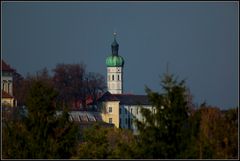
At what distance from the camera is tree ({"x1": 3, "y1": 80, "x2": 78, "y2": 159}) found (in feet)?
130

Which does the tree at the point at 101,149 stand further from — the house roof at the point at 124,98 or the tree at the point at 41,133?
the house roof at the point at 124,98

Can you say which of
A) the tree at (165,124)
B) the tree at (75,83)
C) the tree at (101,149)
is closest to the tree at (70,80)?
the tree at (75,83)

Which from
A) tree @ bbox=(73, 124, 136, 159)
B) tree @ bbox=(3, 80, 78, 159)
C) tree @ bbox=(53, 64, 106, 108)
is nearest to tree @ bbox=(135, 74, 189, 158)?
tree @ bbox=(73, 124, 136, 159)

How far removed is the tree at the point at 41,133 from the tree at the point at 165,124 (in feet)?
10.6

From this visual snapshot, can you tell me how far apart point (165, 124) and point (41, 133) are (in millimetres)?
4900

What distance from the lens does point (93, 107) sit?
169 m

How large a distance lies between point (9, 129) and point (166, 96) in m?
6.54

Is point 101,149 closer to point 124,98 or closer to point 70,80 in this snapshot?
point 70,80

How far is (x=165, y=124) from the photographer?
120 ft

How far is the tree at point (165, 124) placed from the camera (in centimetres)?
3619

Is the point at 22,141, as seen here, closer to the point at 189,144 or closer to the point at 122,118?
the point at 189,144

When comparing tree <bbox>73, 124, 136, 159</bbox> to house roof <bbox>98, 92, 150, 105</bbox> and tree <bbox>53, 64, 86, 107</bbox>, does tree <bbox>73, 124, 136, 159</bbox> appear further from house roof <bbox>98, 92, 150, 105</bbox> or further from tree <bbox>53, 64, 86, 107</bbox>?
house roof <bbox>98, 92, 150, 105</bbox>

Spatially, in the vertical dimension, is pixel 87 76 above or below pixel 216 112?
above

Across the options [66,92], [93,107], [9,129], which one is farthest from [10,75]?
[9,129]
